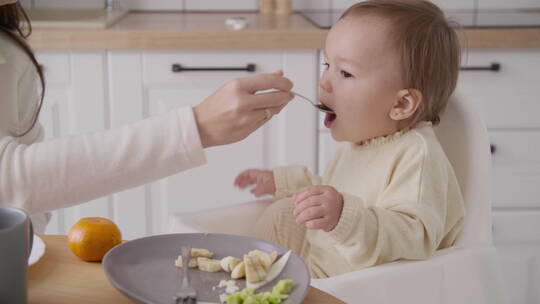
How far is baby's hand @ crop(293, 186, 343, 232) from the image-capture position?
3.59 feet

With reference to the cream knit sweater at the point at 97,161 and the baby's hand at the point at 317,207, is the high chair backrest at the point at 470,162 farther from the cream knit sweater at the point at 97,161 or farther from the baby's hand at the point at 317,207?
the cream knit sweater at the point at 97,161

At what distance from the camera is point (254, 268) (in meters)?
0.81

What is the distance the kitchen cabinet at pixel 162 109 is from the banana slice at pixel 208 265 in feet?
3.96

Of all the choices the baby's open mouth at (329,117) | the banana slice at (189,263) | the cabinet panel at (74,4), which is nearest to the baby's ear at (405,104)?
the baby's open mouth at (329,117)

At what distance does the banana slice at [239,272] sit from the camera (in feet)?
2.63

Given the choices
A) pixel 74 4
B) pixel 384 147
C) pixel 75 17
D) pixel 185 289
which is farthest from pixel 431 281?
pixel 74 4

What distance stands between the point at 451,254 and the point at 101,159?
0.51 meters

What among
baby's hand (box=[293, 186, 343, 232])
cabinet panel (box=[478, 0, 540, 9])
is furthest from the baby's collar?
cabinet panel (box=[478, 0, 540, 9])

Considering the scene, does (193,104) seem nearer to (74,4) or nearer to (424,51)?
(74,4)

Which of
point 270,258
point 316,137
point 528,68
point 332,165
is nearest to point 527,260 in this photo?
point 528,68

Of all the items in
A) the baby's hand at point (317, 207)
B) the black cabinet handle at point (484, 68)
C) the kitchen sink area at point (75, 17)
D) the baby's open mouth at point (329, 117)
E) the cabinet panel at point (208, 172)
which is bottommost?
the cabinet panel at point (208, 172)

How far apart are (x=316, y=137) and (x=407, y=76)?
83cm

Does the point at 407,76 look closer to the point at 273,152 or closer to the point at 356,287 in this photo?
the point at 356,287

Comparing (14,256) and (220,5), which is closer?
(14,256)
